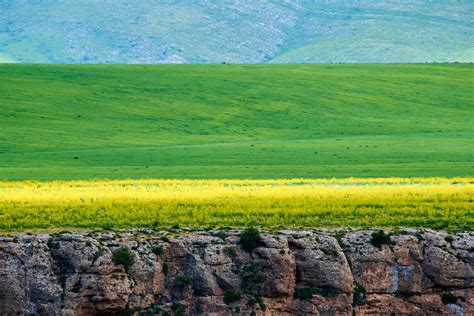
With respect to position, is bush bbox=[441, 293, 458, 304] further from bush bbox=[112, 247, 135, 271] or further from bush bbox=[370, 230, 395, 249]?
bush bbox=[112, 247, 135, 271]

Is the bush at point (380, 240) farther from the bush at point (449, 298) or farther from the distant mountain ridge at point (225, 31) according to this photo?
the distant mountain ridge at point (225, 31)

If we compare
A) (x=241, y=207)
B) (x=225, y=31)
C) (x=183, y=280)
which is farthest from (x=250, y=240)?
(x=225, y=31)

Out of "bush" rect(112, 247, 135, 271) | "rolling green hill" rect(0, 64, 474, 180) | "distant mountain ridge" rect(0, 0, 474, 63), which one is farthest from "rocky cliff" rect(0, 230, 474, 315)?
"distant mountain ridge" rect(0, 0, 474, 63)

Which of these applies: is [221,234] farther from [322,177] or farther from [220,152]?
[220,152]

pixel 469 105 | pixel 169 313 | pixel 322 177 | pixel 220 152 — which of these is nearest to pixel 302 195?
pixel 169 313

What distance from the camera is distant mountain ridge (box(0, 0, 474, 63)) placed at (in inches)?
5364

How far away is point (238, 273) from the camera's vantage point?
69.6 ft

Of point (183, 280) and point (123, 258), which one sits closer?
point (123, 258)

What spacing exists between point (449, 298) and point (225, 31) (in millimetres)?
124412

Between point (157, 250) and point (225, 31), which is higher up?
point (225, 31)

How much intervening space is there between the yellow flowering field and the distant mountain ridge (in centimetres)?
10408

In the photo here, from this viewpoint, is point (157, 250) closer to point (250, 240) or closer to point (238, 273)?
point (238, 273)

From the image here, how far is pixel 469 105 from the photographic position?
6469 cm

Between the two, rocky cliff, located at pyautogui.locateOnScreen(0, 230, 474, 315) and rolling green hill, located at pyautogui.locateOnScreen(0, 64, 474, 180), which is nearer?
rocky cliff, located at pyautogui.locateOnScreen(0, 230, 474, 315)
